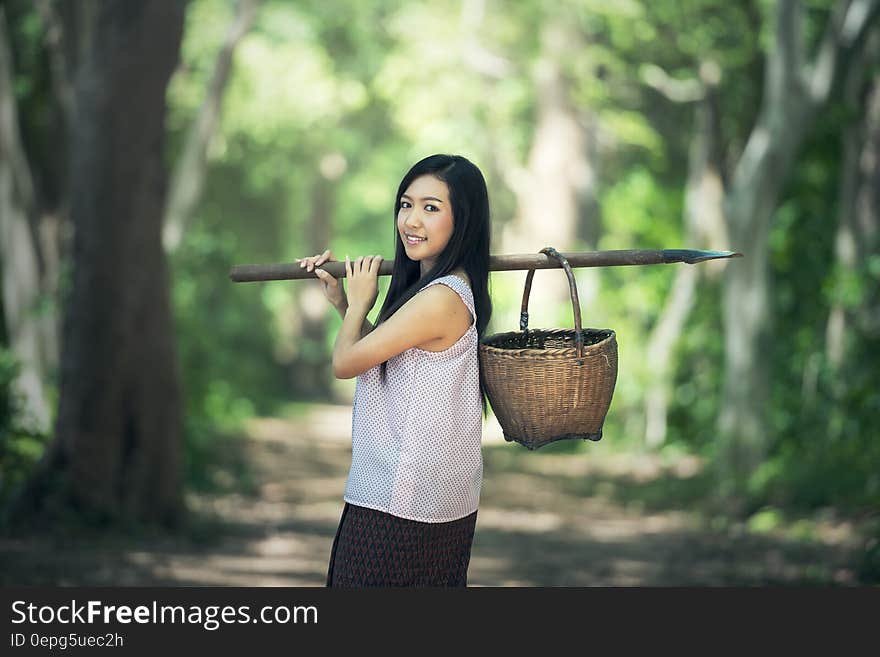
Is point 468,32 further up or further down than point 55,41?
further up

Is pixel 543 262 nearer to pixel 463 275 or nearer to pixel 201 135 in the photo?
pixel 463 275

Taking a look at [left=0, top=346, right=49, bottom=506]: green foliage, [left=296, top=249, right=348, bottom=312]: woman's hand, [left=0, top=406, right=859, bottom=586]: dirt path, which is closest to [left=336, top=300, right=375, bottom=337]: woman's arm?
[left=296, top=249, right=348, bottom=312]: woman's hand

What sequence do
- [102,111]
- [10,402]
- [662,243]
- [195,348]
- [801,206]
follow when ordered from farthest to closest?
[662,243], [195,348], [801,206], [10,402], [102,111]

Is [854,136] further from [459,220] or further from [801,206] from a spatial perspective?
[459,220]

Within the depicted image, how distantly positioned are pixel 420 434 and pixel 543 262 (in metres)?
0.60

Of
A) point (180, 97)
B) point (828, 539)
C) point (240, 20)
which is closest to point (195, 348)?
point (240, 20)

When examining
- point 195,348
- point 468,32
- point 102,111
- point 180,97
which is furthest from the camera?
point 468,32

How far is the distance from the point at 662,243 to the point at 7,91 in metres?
Result: 9.20

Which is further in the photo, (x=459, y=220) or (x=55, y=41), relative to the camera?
(x=55, y=41)

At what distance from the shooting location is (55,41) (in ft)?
46.9

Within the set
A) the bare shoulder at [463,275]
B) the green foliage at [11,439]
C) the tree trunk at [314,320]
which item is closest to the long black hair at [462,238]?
the bare shoulder at [463,275]

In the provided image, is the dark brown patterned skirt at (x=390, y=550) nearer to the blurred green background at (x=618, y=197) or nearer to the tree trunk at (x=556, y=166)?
the blurred green background at (x=618, y=197)

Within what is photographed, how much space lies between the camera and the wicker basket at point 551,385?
409 centimetres

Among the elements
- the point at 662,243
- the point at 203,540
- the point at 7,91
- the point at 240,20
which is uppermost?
the point at 240,20
